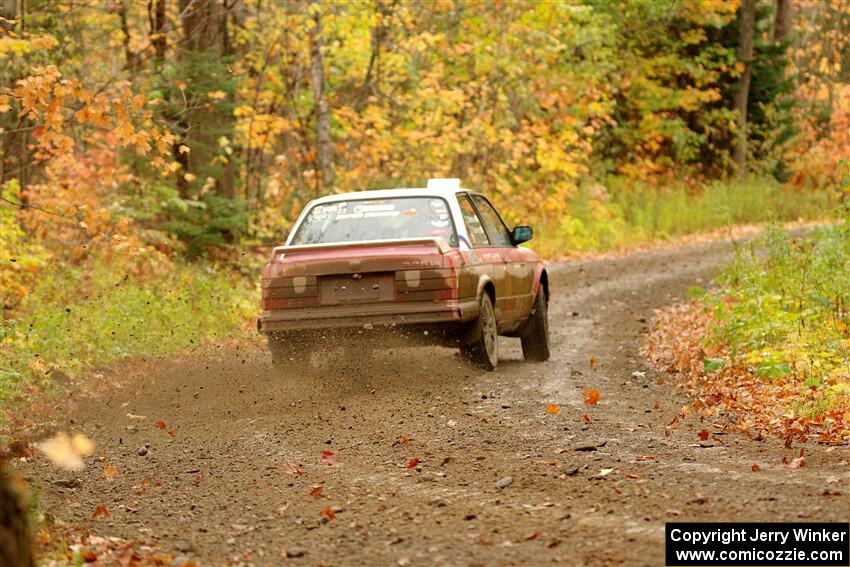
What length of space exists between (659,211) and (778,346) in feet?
65.4

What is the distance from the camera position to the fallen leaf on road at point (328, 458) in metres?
7.81

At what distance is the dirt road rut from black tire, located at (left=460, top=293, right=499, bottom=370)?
1.02 ft

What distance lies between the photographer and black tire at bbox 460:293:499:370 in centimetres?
1126

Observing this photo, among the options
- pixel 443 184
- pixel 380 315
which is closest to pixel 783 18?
pixel 443 184

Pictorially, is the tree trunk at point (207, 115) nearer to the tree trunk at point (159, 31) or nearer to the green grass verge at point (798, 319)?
the tree trunk at point (159, 31)

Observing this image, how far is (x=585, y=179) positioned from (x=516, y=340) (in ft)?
54.1

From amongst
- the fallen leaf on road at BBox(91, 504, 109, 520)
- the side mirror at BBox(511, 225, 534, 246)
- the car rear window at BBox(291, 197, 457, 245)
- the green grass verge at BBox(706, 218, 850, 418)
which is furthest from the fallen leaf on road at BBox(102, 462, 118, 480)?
the side mirror at BBox(511, 225, 534, 246)

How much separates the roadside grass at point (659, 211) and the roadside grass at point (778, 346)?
11.1 m

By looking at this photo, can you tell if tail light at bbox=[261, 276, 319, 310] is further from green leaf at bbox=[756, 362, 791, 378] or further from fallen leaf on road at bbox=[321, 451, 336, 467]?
green leaf at bbox=[756, 362, 791, 378]

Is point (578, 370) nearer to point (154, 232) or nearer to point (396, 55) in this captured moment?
point (154, 232)

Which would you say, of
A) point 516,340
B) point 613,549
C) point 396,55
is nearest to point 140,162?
point 396,55

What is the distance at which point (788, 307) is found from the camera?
1296 centimetres

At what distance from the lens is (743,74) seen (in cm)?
3631

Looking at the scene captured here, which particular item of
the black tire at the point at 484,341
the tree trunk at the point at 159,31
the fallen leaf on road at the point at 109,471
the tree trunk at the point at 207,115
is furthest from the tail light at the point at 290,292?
the tree trunk at the point at 159,31
